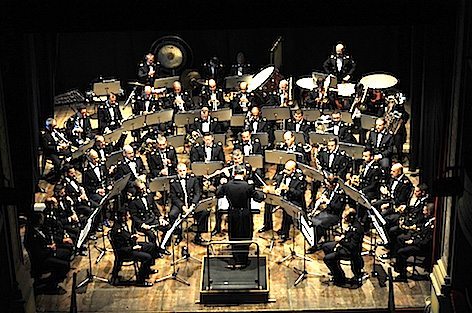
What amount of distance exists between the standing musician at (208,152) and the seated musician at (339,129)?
7.47 feet

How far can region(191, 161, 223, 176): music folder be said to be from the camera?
55.5ft

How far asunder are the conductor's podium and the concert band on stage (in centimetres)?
25

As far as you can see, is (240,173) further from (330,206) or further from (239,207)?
(330,206)

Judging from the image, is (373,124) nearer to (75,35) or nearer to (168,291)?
(168,291)

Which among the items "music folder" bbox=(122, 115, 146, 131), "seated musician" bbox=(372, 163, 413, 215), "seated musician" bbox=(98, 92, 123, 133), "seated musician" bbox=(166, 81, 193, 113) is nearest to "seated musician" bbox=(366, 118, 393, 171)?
"seated musician" bbox=(372, 163, 413, 215)

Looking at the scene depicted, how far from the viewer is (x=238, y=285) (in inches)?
608

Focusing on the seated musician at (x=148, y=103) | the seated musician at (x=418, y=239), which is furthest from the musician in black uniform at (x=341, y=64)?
the seated musician at (x=418, y=239)

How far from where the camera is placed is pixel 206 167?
667 inches

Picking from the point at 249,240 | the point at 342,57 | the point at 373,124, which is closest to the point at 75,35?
the point at 342,57

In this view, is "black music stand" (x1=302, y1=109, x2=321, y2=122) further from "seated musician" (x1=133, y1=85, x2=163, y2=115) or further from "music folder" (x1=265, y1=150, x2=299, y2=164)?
"seated musician" (x1=133, y1=85, x2=163, y2=115)

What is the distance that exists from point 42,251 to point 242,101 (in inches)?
248

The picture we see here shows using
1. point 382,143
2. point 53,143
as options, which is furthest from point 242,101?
point 53,143

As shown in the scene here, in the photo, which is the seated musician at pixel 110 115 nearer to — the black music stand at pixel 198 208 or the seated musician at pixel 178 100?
the seated musician at pixel 178 100

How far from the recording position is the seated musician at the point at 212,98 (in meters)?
20.2
